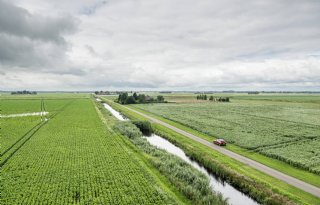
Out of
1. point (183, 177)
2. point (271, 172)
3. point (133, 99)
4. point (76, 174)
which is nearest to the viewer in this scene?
point (183, 177)

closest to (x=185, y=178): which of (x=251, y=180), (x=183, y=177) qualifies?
(x=183, y=177)

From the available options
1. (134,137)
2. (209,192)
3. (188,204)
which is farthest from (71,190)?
(134,137)

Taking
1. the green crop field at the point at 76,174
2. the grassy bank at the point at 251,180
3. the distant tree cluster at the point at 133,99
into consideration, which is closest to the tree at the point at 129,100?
the distant tree cluster at the point at 133,99

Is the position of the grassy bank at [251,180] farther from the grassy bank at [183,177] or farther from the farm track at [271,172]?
the grassy bank at [183,177]

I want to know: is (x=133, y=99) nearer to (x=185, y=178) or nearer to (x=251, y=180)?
(x=185, y=178)

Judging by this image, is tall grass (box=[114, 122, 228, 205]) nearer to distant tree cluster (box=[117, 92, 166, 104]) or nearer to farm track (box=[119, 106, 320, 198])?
farm track (box=[119, 106, 320, 198])

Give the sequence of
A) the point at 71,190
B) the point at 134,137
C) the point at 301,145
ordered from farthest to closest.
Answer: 1. the point at 134,137
2. the point at 301,145
3. the point at 71,190

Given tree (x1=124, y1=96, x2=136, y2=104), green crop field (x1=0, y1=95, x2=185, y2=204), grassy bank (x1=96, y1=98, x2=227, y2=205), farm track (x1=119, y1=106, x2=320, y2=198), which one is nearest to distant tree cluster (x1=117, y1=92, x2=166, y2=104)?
tree (x1=124, y1=96, x2=136, y2=104)

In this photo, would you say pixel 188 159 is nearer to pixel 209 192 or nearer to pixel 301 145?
pixel 209 192
